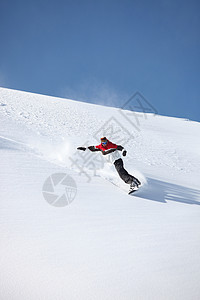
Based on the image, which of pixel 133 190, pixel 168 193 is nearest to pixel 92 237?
pixel 133 190

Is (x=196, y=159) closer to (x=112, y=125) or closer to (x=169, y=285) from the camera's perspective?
(x=112, y=125)

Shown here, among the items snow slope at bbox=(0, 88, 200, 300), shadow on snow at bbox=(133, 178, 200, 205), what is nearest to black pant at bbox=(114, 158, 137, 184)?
snow slope at bbox=(0, 88, 200, 300)

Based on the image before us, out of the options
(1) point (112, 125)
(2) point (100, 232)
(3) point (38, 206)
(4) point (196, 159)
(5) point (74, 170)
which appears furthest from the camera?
(1) point (112, 125)

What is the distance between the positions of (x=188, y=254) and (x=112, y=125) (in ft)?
32.0

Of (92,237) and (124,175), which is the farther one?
(124,175)

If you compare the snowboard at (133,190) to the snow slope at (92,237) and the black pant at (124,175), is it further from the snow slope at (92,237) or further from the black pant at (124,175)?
the black pant at (124,175)

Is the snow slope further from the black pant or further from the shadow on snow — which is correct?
the black pant

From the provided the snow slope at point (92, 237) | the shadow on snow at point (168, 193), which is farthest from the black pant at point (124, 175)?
the shadow on snow at point (168, 193)

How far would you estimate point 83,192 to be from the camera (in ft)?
11.4

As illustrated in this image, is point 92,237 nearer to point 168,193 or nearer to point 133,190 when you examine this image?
point 133,190

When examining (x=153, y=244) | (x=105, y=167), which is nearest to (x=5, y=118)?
(x=105, y=167)

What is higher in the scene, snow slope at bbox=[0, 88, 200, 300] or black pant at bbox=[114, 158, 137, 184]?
black pant at bbox=[114, 158, 137, 184]

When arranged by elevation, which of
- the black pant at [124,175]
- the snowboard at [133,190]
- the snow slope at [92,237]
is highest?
the black pant at [124,175]

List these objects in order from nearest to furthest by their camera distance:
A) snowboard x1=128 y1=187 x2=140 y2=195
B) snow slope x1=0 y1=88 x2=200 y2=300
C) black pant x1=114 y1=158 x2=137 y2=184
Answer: snow slope x1=0 y1=88 x2=200 y2=300
snowboard x1=128 y1=187 x2=140 y2=195
black pant x1=114 y1=158 x2=137 y2=184
